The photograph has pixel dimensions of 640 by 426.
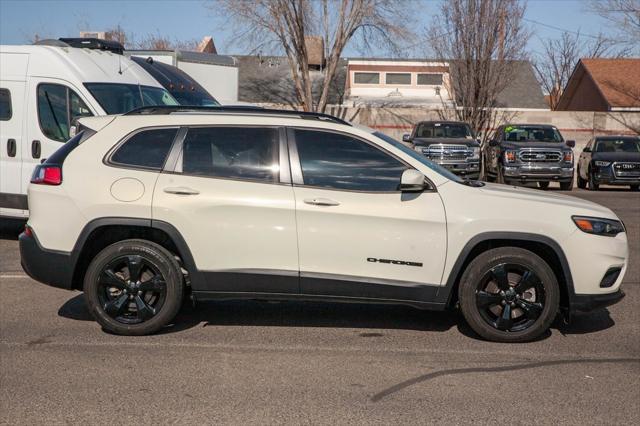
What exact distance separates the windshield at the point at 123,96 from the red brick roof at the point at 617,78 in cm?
3248

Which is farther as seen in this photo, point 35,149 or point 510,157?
point 510,157

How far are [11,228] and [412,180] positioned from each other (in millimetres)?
8307

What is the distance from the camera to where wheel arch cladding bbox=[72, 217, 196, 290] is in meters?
5.95

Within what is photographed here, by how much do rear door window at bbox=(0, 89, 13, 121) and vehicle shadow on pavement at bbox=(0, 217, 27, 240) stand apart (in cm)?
161

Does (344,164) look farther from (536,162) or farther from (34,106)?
(536,162)

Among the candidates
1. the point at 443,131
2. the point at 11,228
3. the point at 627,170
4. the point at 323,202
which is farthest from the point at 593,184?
the point at 323,202

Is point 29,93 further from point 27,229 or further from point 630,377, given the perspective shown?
point 630,377

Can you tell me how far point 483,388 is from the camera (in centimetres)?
499

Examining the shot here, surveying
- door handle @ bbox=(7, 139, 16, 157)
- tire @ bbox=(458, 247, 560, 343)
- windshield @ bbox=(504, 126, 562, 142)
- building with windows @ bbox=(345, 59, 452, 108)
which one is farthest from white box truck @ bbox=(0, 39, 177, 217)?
building with windows @ bbox=(345, 59, 452, 108)

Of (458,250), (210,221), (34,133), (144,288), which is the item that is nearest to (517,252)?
(458,250)

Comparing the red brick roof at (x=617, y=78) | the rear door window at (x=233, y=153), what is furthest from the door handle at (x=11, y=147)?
the red brick roof at (x=617, y=78)

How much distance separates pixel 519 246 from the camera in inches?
238

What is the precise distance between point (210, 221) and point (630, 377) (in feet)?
10.6

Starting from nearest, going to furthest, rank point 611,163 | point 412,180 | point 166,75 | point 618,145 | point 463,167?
1. point 412,180
2. point 166,75
3. point 463,167
4. point 611,163
5. point 618,145
